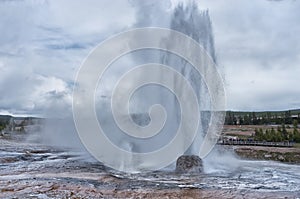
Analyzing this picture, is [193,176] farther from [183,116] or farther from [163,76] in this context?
[163,76]

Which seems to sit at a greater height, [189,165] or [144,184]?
[189,165]

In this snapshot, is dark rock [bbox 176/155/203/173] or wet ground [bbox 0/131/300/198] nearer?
wet ground [bbox 0/131/300/198]

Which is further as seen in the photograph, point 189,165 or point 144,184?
point 189,165

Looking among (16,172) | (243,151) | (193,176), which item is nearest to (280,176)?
(193,176)

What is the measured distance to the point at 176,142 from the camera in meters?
30.7

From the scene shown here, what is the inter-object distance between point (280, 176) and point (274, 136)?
34.7 meters

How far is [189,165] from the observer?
77.0 feet

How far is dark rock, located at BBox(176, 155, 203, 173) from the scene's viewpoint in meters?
23.4

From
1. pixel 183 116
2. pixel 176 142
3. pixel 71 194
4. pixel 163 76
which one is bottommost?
pixel 71 194

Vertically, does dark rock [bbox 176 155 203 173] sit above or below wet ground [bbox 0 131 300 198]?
above

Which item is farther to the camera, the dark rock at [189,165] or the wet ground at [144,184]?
the dark rock at [189,165]

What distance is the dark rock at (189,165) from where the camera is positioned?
2342 centimetres

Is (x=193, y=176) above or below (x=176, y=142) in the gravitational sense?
below

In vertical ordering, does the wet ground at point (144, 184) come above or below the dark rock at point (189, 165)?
below
